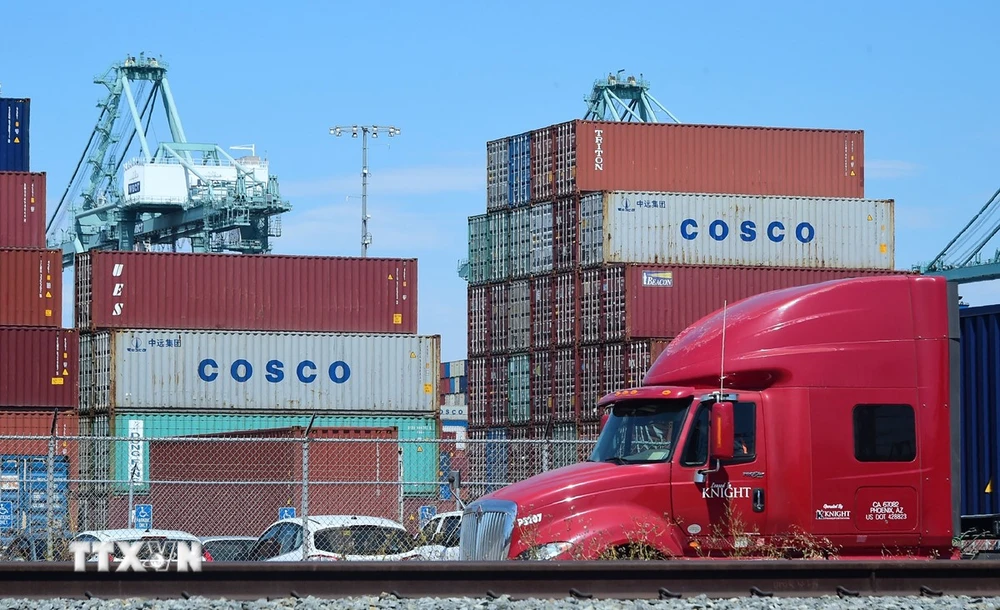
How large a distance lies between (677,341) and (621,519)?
2289mm

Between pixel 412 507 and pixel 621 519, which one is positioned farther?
pixel 412 507

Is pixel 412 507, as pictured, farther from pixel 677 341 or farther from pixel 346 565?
pixel 346 565

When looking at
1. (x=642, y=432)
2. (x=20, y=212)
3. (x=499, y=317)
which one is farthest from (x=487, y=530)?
(x=499, y=317)

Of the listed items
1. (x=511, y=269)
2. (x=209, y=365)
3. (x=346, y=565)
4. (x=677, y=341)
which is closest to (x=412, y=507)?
(x=209, y=365)

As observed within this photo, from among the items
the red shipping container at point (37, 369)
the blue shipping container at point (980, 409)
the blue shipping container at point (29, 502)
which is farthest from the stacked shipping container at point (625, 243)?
the blue shipping container at point (980, 409)

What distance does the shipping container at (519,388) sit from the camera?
3584 centimetres

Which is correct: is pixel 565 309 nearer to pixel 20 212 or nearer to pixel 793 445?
pixel 20 212

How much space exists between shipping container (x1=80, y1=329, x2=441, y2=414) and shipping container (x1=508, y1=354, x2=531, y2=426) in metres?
2.59

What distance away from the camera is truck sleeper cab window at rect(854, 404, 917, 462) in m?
13.4

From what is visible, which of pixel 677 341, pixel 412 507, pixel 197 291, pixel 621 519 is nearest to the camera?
pixel 621 519

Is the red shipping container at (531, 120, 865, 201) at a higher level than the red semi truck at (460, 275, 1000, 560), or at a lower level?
higher

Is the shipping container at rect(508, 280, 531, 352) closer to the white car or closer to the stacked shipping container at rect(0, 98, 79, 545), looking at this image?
the stacked shipping container at rect(0, 98, 79, 545)

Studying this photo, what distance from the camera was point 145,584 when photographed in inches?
455

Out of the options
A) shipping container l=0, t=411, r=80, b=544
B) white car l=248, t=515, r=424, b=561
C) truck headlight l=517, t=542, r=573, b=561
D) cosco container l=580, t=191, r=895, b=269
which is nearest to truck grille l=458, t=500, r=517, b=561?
truck headlight l=517, t=542, r=573, b=561
